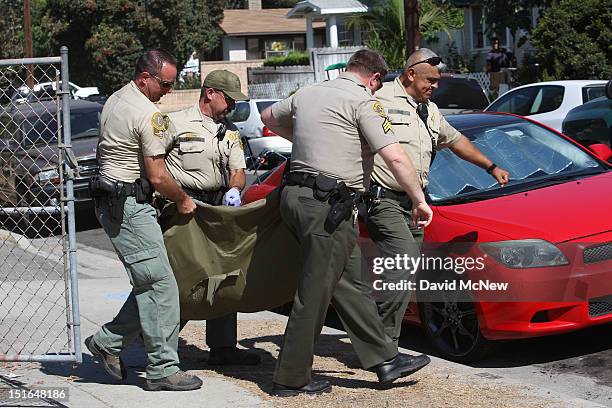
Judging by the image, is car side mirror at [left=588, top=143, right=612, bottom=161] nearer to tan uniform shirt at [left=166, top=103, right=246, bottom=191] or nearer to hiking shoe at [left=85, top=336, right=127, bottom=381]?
tan uniform shirt at [left=166, top=103, right=246, bottom=191]

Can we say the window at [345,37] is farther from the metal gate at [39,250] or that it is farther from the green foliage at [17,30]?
the metal gate at [39,250]

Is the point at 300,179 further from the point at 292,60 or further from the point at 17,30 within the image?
the point at 292,60

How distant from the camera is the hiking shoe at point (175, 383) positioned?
228 inches

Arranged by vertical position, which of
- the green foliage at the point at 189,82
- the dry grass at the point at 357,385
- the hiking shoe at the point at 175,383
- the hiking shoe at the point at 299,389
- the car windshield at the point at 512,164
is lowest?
the green foliage at the point at 189,82

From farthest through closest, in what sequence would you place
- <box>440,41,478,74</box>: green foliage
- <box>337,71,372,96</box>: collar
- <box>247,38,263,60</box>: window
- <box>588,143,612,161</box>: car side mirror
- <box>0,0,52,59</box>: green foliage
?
<box>247,38,263,60</box>: window < <box>0,0,52,59</box>: green foliage < <box>440,41,478,74</box>: green foliage < <box>588,143,612,161</box>: car side mirror < <box>337,71,372,96</box>: collar

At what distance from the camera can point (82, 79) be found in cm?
4888

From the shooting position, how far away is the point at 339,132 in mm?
5637

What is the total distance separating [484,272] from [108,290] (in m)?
4.14

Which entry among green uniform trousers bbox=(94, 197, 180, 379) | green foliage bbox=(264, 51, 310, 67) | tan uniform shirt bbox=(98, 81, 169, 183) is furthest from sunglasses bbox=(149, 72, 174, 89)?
green foliage bbox=(264, 51, 310, 67)

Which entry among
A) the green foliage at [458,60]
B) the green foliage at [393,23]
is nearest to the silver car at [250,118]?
the green foliage at [393,23]

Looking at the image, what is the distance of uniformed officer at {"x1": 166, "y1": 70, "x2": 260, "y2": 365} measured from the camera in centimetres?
637

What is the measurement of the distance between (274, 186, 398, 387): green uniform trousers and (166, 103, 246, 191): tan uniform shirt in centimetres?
80

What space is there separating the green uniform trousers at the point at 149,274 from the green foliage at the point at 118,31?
40.8 m

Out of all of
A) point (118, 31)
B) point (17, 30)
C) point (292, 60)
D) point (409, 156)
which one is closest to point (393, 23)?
point (292, 60)
